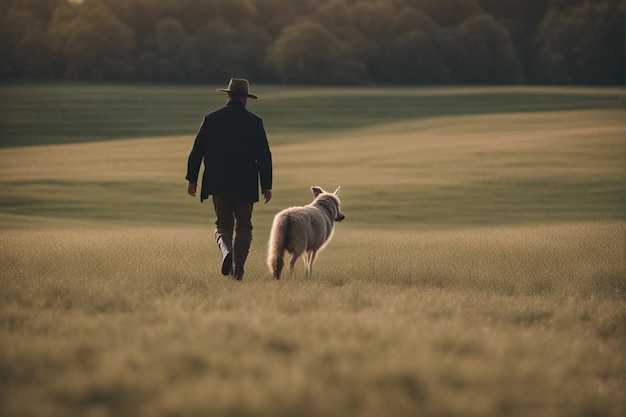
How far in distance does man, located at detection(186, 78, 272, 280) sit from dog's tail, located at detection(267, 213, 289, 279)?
281 mm

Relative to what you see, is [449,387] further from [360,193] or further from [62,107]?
[62,107]

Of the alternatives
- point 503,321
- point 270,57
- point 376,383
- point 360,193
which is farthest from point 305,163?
point 270,57

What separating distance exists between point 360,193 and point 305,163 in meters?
Result: 6.46

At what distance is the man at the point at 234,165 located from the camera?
892 centimetres

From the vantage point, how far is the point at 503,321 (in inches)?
256

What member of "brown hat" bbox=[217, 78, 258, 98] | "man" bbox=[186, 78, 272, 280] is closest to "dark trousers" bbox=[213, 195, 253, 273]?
"man" bbox=[186, 78, 272, 280]

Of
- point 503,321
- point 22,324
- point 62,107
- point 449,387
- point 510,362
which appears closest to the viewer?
point 449,387

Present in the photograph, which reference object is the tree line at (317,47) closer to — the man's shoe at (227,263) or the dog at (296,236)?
the dog at (296,236)

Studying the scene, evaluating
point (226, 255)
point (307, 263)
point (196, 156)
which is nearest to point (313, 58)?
point (307, 263)

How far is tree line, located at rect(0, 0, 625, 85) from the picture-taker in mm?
66125

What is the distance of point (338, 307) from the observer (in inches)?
269

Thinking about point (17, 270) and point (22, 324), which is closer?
point (22, 324)

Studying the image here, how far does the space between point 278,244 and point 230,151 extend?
119cm

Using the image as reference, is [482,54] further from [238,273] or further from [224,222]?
[238,273]
